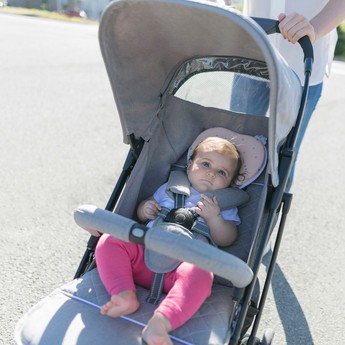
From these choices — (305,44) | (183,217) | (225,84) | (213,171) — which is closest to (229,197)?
(213,171)

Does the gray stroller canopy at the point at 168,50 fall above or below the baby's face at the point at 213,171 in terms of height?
above

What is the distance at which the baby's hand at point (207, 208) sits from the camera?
2621 mm

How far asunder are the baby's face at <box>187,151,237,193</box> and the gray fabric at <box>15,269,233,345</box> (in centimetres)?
65

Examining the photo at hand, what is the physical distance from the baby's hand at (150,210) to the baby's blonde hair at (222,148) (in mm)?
324

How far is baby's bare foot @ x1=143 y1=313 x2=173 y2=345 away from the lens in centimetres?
200

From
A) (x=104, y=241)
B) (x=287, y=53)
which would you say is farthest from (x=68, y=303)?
Answer: (x=287, y=53)

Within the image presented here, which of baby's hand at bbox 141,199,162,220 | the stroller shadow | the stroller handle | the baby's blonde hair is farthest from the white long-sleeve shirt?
the stroller shadow

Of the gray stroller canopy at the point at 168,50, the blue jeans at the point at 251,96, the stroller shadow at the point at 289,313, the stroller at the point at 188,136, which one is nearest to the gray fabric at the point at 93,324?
the stroller at the point at 188,136

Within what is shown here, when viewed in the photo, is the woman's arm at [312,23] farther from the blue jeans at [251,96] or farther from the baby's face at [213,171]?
the baby's face at [213,171]

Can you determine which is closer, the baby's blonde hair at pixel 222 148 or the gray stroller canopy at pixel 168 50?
the gray stroller canopy at pixel 168 50

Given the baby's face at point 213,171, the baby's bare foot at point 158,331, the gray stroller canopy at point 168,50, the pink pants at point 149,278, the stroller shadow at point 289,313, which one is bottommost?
the stroller shadow at point 289,313

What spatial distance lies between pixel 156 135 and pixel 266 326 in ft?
3.84

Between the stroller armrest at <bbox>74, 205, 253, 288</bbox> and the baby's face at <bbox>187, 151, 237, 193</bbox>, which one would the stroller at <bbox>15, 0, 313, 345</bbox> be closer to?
the stroller armrest at <bbox>74, 205, 253, 288</bbox>

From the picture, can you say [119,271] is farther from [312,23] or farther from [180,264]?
[312,23]
